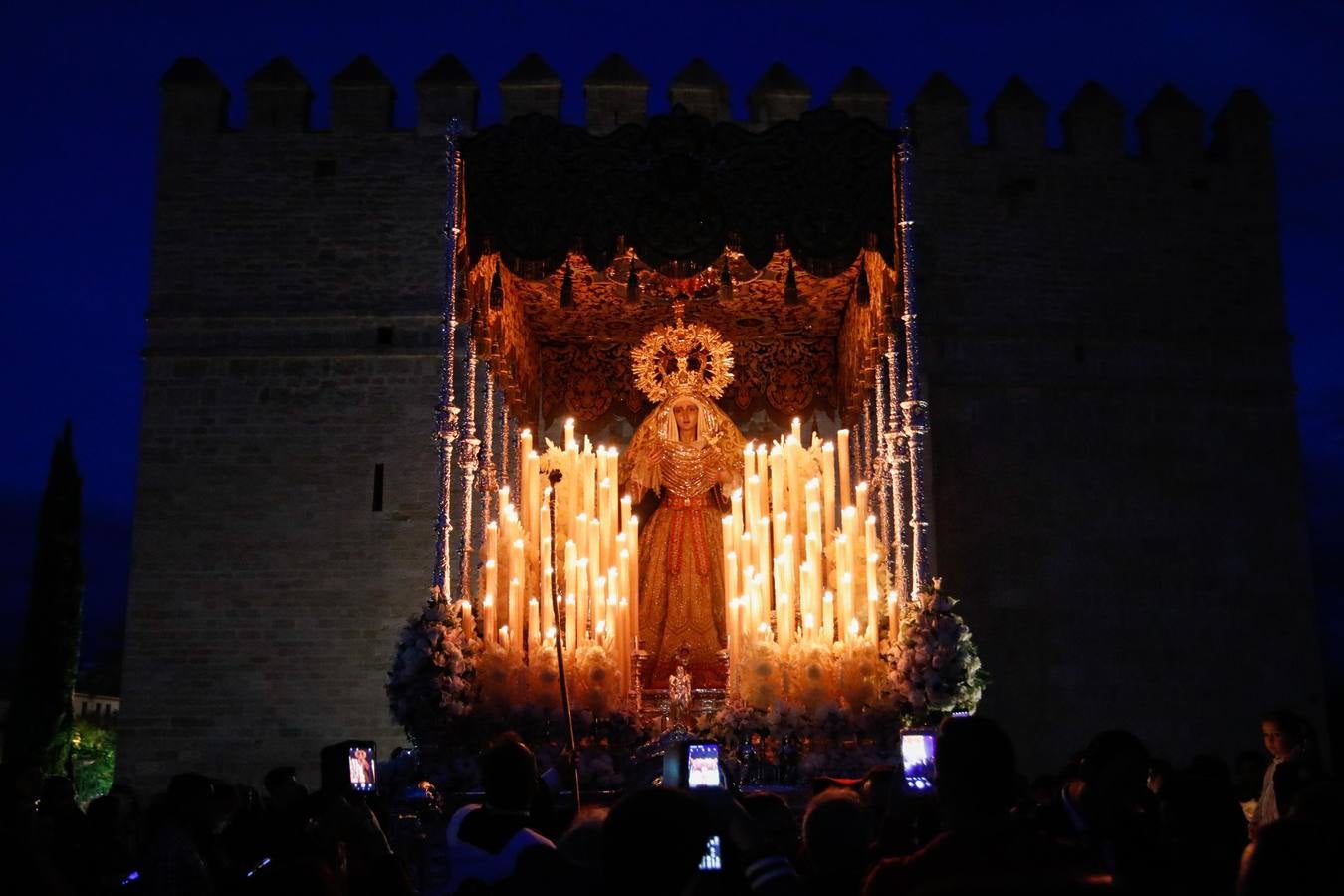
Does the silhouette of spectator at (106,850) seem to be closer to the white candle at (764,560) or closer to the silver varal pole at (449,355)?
the silver varal pole at (449,355)

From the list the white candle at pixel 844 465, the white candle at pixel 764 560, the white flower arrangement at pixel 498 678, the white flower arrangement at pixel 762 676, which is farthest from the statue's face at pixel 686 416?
the white flower arrangement at pixel 498 678

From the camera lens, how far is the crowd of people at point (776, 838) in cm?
241

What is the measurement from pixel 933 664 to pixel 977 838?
562cm

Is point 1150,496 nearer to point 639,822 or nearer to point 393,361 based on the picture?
point 393,361

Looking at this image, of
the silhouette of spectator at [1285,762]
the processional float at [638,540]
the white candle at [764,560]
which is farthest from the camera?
the white candle at [764,560]

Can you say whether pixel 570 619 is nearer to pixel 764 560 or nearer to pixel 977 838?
pixel 764 560

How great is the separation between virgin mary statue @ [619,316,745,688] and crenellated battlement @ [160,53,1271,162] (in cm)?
485

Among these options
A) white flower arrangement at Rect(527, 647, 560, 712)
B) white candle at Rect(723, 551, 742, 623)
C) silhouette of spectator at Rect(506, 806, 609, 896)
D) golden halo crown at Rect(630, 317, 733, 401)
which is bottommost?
silhouette of spectator at Rect(506, 806, 609, 896)

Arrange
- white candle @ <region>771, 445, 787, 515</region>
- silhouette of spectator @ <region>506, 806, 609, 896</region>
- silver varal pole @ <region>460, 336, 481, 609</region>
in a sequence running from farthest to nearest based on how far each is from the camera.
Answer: white candle @ <region>771, 445, 787, 515</region>, silver varal pole @ <region>460, 336, 481, 609</region>, silhouette of spectator @ <region>506, 806, 609, 896</region>

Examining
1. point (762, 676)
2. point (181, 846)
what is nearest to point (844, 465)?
point (762, 676)

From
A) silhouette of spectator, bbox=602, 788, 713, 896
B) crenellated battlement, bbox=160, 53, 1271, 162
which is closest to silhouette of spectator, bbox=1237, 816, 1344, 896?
silhouette of spectator, bbox=602, 788, 713, 896

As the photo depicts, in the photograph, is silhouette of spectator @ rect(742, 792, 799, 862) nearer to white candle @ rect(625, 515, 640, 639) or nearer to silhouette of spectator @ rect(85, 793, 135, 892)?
silhouette of spectator @ rect(85, 793, 135, 892)

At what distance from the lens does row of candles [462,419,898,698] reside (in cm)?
897

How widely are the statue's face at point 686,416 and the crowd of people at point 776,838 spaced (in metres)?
4.70
